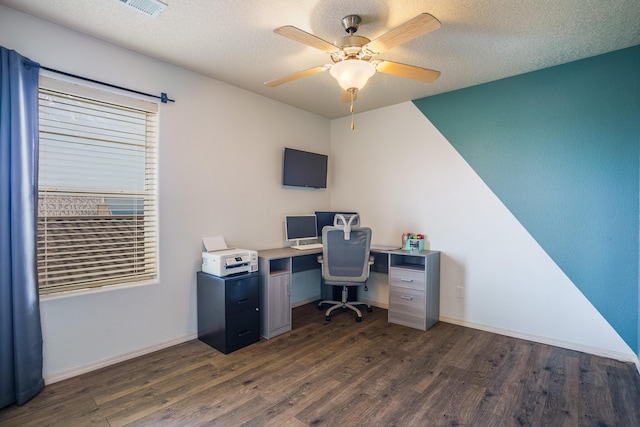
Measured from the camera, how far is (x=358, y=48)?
227 cm

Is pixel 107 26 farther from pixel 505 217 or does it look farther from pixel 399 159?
pixel 505 217

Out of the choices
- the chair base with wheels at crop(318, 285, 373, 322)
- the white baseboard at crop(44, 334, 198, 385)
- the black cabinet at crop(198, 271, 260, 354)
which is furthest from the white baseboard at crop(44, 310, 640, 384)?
the chair base with wheels at crop(318, 285, 373, 322)

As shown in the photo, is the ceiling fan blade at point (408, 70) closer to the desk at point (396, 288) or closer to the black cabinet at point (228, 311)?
the desk at point (396, 288)

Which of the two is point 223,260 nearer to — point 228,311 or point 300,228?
point 228,311

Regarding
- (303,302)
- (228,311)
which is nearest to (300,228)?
(303,302)

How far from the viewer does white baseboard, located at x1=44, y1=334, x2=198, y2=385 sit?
7.66 feet

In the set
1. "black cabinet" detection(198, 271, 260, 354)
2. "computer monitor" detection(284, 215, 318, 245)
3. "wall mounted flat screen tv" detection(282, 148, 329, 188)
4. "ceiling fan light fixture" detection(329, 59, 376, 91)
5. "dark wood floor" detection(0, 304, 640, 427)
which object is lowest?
"dark wood floor" detection(0, 304, 640, 427)

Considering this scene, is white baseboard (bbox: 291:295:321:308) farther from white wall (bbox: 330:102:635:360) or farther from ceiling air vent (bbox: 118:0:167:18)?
ceiling air vent (bbox: 118:0:167:18)

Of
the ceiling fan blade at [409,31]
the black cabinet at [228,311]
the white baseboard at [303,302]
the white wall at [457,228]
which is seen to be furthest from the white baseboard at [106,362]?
the ceiling fan blade at [409,31]

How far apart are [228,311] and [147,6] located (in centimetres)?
238

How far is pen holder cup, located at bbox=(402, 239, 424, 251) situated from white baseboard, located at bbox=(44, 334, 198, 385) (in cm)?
255

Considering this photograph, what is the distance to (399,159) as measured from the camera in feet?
13.3

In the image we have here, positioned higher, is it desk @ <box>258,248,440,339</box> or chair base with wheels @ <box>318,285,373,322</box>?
desk @ <box>258,248,440,339</box>

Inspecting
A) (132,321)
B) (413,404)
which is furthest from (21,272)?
(413,404)
